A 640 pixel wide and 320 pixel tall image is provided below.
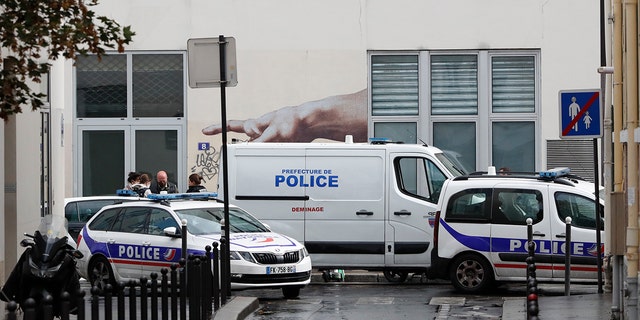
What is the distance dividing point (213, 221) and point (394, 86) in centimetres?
916

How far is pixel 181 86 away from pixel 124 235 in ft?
29.6

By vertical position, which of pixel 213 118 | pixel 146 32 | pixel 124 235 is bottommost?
pixel 124 235

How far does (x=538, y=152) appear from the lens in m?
27.8

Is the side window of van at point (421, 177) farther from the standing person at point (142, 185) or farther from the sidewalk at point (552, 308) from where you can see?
the standing person at point (142, 185)

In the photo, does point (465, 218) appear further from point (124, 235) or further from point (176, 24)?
point (176, 24)

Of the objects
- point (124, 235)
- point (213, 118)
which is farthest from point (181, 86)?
point (124, 235)

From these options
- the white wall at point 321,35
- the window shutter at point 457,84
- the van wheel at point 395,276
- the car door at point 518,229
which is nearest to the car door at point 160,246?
the van wheel at point 395,276

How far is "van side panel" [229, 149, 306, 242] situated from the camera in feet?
70.5

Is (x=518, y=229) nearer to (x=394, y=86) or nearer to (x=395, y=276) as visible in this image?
(x=395, y=276)

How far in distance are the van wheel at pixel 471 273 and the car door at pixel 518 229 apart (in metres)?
0.16

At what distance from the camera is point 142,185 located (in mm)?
25141

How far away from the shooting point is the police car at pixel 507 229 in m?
19.3

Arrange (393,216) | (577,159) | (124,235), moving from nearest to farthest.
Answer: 1. (124,235)
2. (393,216)
3. (577,159)

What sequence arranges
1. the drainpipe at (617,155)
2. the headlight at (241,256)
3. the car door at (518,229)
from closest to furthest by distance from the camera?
1. the drainpipe at (617,155)
2. the headlight at (241,256)
3. the car door at (518,229)
